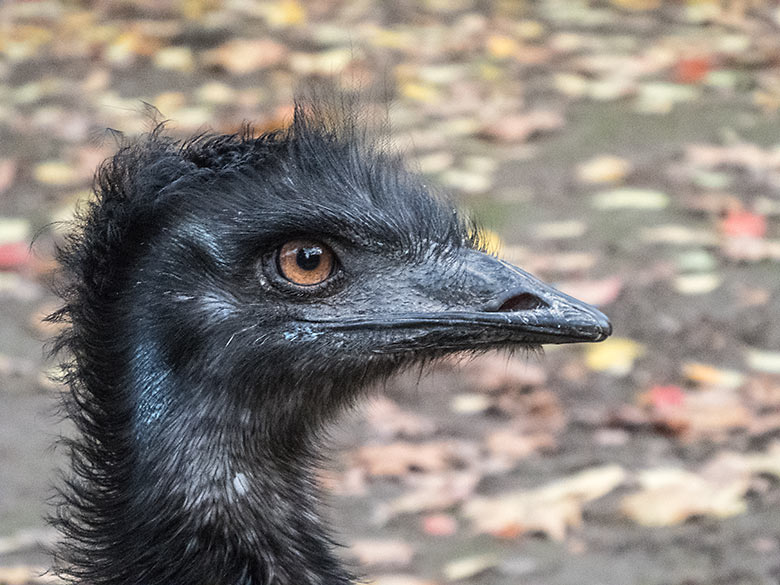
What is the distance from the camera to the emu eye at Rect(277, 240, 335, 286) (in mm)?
2797

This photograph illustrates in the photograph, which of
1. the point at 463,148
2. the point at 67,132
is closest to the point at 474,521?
the point at 463,148

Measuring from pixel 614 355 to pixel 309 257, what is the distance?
3243 mm

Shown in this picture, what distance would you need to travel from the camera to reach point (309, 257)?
2.80 meters

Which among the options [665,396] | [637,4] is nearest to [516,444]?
[665,396]

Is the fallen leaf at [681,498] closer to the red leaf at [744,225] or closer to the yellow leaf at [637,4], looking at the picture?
the red leaf at [744,225]

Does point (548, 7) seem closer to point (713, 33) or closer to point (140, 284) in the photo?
point (713, 33)

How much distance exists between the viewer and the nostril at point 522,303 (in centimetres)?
278

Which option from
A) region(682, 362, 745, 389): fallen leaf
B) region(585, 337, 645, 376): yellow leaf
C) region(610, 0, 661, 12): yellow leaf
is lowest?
region(682, 362, 745, 389): fallen leaf

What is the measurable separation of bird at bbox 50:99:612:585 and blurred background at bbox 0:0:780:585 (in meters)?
0.53

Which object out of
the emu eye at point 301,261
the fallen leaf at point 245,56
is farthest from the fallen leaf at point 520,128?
the emu eye at point 301,261

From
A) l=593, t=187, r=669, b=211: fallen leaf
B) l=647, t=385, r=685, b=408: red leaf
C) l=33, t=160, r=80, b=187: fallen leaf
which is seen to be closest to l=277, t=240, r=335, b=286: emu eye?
l=647, t=385, r=685, b=408: red leaf

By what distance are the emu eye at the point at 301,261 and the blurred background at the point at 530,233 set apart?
2.57 feet

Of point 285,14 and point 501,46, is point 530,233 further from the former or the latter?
point 285,14

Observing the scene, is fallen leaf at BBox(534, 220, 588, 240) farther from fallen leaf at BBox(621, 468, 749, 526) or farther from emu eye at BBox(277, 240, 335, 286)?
emu eye at BBox(277, 240, 335, 286)
